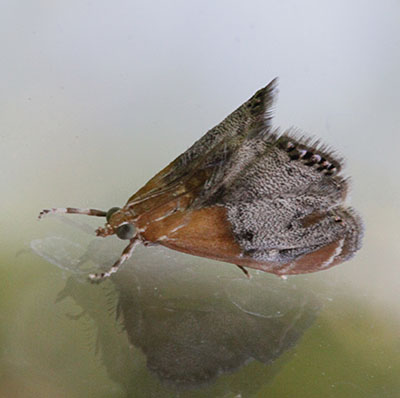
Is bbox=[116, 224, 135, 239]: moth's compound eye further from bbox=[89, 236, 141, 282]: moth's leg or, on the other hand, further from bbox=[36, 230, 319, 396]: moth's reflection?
bbox=[36, 230, 319, 396]: moth's reflection

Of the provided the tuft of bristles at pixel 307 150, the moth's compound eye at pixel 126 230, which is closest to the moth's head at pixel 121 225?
the moth's compound eye at pixel 126 230

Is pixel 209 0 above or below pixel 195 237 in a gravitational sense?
above

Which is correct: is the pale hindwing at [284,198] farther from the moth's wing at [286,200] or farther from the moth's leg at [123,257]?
the moth's leg at [123,257]

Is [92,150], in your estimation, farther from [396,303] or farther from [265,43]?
[396,303]

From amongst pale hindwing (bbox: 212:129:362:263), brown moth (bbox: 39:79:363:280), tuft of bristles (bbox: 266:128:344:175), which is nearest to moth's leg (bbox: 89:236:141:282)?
brown moth (bbox: 39:79:363:280)

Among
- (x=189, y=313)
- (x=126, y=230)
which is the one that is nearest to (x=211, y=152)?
(x=126, y=230)

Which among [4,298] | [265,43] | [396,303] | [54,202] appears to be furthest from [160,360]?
[265,43]
